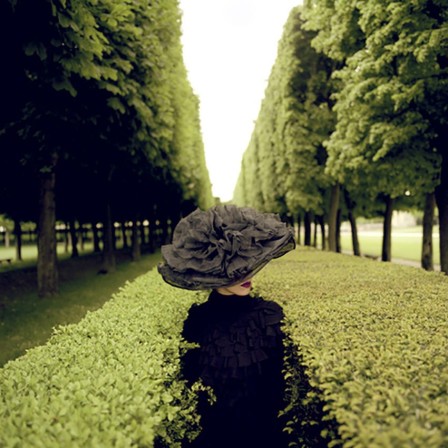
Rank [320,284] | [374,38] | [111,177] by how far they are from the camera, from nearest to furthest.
→ [320,284], [374,38], [111,177]

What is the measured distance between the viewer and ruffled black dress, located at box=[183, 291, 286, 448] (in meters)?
3.46

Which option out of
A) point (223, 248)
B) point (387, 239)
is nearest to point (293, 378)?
point (223, 248)

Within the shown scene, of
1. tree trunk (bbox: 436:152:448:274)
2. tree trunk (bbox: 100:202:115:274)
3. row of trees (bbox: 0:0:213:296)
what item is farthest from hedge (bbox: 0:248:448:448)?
tree trunk (bbox: 100:202:115:274)

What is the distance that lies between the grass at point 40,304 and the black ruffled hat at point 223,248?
3.67 meters

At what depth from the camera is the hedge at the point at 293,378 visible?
2.16 meters

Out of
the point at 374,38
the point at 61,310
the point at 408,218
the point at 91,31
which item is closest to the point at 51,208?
the point at 61,310

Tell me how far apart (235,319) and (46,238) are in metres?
10.8

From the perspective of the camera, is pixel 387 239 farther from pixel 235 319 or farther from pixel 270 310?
pixel 235 319

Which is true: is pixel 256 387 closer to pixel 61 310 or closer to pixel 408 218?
pixel 61 310

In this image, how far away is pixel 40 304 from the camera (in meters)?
12.1

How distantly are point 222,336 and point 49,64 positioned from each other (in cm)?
617

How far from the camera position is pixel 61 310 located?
11.2m

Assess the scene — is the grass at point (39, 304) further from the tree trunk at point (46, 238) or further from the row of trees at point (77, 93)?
the row of trees at point (77, 93)

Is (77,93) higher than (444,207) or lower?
higher
